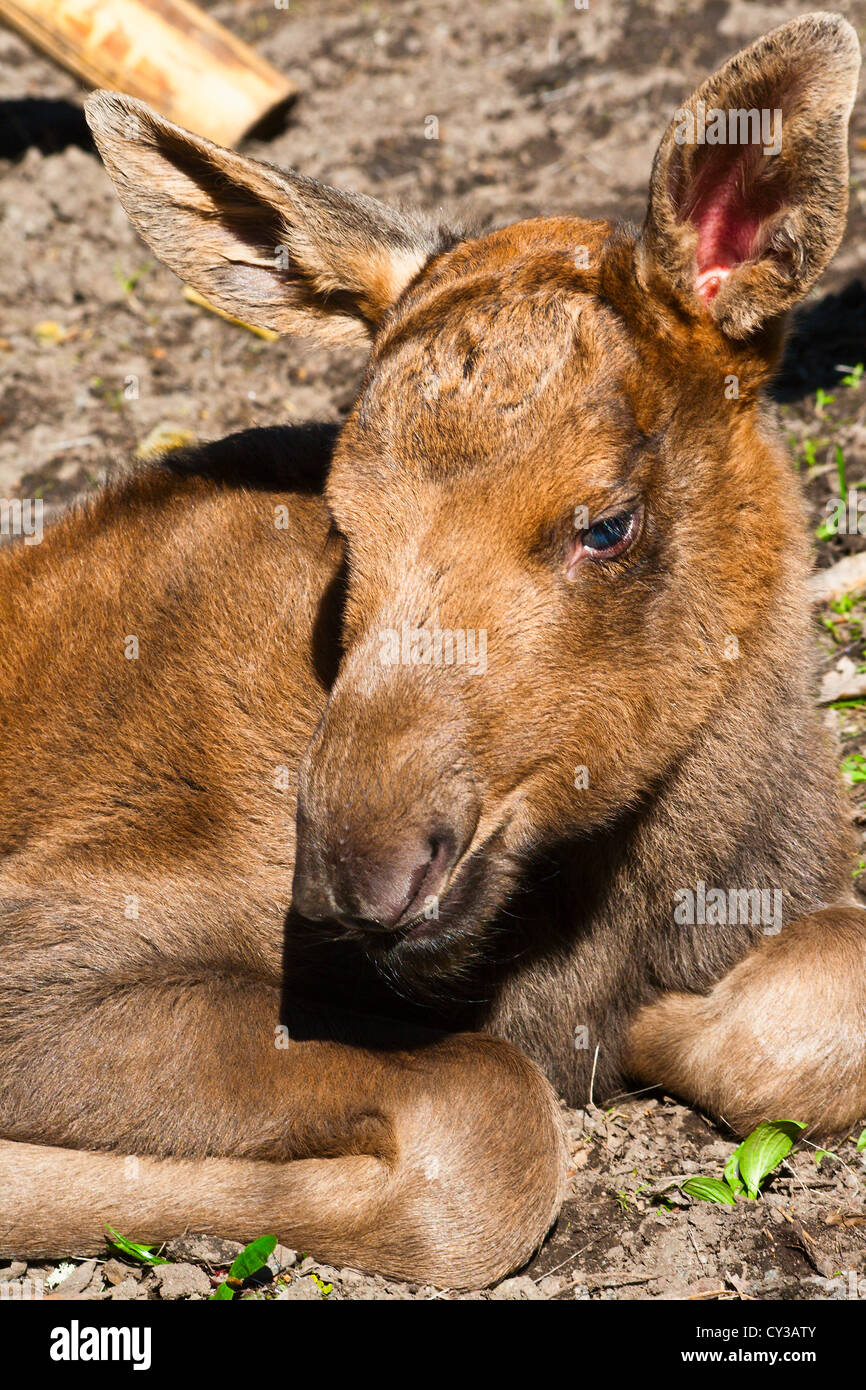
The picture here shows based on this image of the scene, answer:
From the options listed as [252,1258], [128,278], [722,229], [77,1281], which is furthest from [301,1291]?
[128,278]

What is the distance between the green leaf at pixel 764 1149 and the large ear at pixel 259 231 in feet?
11.1

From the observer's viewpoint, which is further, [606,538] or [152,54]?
[152,54]

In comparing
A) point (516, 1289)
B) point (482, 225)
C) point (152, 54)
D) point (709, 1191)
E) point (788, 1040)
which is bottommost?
point (516, 1289)

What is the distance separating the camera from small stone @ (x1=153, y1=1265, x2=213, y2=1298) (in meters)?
Result: 4.79

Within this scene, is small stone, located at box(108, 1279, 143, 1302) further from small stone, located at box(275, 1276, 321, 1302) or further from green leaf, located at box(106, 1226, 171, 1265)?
small stone, located at box(275, 1276, 321, 1302)

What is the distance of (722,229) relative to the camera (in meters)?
4.64

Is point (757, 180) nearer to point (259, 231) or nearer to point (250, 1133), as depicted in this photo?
point (259, 231)

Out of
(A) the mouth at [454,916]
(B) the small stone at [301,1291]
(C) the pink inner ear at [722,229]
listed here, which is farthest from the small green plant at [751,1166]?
(C) the pink inner ear at [722,229]

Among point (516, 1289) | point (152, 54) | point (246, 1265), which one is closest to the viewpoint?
point (246, 1265)

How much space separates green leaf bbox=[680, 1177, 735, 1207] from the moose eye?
7.62ft

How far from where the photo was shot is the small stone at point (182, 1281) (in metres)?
4.79

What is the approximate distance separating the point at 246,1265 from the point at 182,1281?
0.25 m

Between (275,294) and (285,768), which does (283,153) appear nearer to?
(275,294)

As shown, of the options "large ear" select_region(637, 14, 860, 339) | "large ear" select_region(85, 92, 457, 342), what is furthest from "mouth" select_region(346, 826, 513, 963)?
"large ear" select_region(85, 92, 457, 342)
